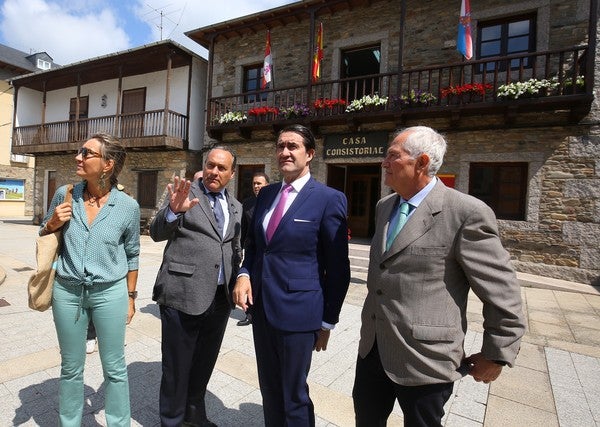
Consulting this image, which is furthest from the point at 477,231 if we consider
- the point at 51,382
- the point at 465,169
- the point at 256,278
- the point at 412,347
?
the point at 465,169

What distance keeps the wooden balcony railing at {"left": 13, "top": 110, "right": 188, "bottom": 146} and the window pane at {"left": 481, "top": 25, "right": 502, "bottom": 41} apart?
389 inches

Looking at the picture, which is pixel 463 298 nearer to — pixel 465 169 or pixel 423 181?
pixel 423 181

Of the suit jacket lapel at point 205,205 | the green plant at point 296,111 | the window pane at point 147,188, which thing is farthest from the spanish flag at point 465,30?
the window pane at point 147,188

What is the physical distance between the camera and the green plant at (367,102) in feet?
28.1

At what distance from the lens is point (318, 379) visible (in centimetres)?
302

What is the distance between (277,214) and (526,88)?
7.61 metres

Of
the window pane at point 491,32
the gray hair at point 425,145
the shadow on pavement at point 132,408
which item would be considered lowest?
the shadow on pavement at point 132,408

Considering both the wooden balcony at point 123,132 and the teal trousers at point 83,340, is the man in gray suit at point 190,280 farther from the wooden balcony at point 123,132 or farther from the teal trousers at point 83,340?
the wooden balcony at point 123,132

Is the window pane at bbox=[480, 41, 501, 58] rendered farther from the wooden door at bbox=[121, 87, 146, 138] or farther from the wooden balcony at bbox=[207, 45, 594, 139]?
the wooden door at bbox=[121, 87, 146, 138]

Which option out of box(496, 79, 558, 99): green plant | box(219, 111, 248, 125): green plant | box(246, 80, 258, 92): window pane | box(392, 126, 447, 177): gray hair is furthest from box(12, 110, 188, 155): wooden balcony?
box(392, 126, 447, 177): gray hair

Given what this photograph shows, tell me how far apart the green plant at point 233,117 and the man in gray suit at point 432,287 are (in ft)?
32.1

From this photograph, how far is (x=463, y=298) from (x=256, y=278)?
1.07 m

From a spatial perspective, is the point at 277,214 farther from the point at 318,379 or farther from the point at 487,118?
the point at 487,118

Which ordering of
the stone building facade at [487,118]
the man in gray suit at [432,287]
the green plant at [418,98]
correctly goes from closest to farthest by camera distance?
the man in gray suit at [432,287] → the stone building facade at [487,118] → the green plant at [418,98]
